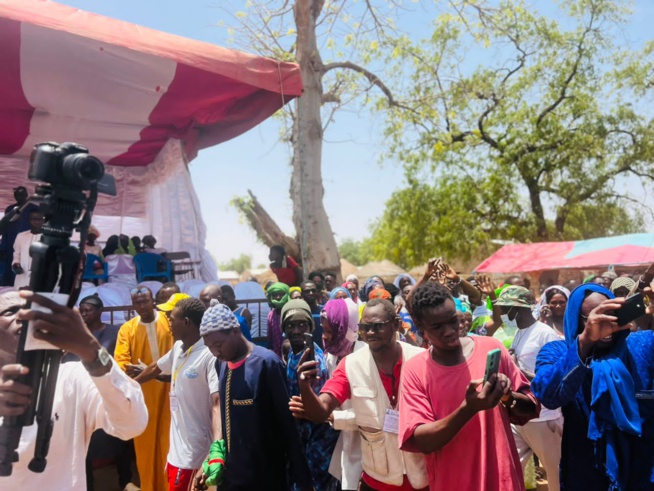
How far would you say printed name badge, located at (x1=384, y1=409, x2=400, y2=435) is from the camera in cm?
282

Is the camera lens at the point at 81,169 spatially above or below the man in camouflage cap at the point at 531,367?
above

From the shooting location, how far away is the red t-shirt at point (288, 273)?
9781 mm

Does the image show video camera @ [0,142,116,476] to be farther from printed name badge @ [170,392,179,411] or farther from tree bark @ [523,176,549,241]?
tree bark @ [523,176,549,241]

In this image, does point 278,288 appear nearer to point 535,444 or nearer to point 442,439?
point 535,444

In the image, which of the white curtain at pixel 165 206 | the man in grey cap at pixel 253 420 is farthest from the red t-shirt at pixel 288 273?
the man in grey cap at pixel 253 420

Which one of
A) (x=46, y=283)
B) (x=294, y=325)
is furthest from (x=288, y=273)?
(x=46, y=283)

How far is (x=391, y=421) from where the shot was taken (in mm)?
2840

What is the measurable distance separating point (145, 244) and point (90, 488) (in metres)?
5.94

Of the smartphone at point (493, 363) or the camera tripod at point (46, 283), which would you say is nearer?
the camera tripod at point (46, 283)

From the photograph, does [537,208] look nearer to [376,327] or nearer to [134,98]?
[134,98]

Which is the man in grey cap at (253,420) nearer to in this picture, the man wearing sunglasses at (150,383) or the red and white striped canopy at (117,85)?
the man wearing sunglasses at (150,383)

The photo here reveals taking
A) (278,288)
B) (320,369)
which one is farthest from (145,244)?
(320,369)

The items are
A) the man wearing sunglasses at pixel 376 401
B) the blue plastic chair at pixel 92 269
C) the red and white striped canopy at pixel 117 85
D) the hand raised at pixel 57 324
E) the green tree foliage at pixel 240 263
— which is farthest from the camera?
the green tree foliage at pixel 240 263

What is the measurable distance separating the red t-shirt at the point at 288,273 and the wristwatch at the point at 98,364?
796cm
